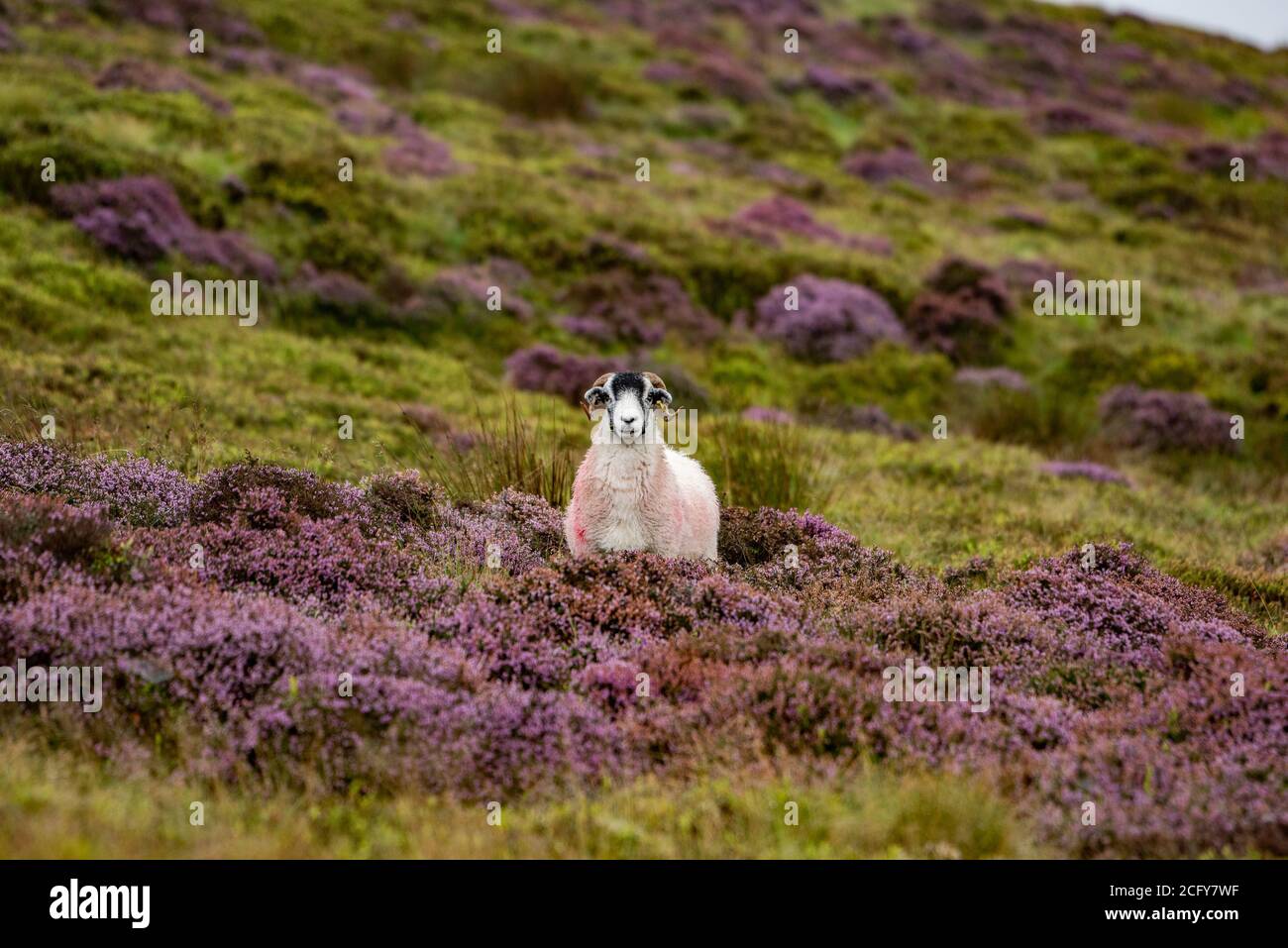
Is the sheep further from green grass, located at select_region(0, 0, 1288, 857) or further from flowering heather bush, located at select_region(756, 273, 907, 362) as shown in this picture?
flowering heather bush, located at select_region(756, 273, 907, 362)

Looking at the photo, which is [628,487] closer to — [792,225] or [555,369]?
[555,369]

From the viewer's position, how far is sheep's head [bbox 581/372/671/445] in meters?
7.10

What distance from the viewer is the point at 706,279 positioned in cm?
2173

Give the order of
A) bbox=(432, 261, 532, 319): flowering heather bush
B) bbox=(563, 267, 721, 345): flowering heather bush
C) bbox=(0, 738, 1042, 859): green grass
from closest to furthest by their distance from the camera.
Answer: bbox=(0, 738, 1042, 859): green grass, bbox=(432, 261, 532, 319): flowering heather bush, bbox=(563, 267, 721, 345): flowering heather bush

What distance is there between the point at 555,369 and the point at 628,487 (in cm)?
1031

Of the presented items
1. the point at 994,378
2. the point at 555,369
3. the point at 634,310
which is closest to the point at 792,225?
the point at 634,310

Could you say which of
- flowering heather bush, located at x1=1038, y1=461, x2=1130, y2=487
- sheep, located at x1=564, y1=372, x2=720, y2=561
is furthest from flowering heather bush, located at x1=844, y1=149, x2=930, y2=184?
sheep, located at x1=564, y1=372, x2=720, y2=561

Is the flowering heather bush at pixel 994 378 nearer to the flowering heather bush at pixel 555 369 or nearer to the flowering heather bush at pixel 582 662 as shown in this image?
the flowering heather bush at pixel 555 369

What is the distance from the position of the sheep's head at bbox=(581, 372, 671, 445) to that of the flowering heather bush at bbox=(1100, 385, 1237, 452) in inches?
523

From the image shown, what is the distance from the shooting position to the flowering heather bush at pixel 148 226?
16.8m

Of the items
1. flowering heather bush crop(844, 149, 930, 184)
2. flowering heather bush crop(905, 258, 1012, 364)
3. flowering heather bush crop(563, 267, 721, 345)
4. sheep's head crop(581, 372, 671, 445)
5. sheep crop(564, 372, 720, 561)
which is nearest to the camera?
sheep's head crop(581, 372, 671, 445)

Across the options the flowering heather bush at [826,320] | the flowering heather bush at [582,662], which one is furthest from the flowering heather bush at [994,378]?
the flowering heather bush at [582,662]
